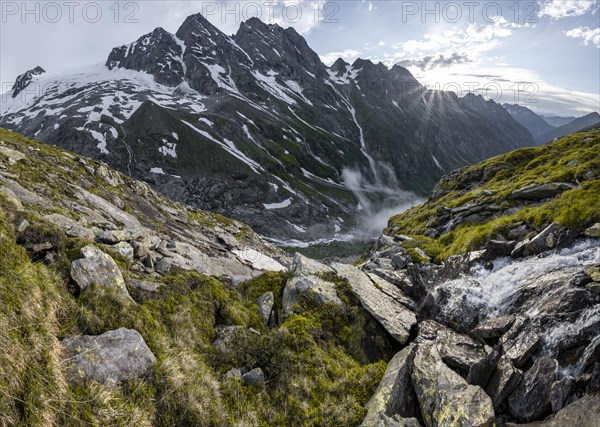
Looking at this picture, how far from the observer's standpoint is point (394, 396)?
866 centimetres

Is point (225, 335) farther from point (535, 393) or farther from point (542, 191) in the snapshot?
point (542, 191)

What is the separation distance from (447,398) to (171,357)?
23.9ft

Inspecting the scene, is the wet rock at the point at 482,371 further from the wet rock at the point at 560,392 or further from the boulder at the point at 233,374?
the boulder at the point at 233,374

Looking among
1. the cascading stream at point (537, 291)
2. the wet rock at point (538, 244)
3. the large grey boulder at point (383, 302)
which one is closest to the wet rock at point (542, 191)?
the wet rock at point (538, 244)

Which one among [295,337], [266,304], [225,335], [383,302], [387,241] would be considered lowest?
[387,241]

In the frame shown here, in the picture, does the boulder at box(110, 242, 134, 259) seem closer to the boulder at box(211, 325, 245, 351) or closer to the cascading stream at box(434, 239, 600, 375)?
the boulder at box(211, 325, 245, 351)

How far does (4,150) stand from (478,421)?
126 ft

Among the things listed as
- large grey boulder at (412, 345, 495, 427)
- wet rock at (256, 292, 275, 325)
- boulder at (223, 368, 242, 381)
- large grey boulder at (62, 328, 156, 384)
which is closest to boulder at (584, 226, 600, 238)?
large grey boulder at (412, 345, 495, 427)

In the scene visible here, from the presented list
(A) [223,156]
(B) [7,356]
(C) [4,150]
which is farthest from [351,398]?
(A) [223,156]

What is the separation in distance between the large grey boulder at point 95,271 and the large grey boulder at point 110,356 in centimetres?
191

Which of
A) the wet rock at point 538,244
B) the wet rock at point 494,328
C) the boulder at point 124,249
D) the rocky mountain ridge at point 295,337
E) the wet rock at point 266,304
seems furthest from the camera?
the wet rock at point 538,244

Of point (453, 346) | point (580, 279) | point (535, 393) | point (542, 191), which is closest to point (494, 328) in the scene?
point (453, 346)

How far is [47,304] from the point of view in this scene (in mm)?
7113

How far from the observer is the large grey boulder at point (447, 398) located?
7.69m
